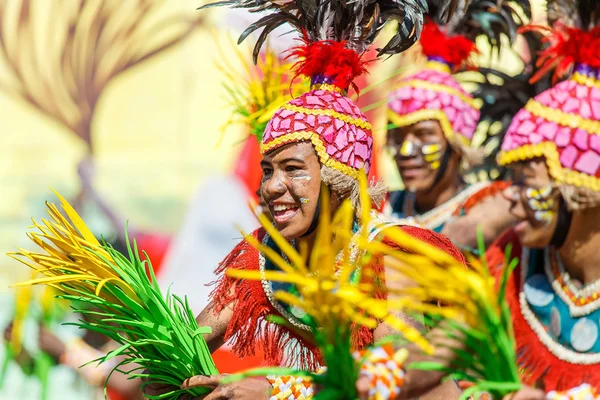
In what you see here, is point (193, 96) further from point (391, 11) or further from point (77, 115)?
point (391, 11)

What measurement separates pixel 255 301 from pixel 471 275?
1314 mm

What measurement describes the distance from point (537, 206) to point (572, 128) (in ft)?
1.01

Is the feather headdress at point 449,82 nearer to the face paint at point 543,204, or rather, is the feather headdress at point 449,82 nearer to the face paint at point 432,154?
the face paint at point 432,154

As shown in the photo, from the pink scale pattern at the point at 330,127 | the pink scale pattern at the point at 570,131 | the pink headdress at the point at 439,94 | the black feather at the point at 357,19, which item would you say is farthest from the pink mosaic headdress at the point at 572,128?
the pink headdress at the point at 439,94

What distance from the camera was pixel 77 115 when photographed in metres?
8.84

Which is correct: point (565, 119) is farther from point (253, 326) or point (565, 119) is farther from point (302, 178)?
point (253, 326)

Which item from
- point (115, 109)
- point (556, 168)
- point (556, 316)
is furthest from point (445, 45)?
point (115, 109)

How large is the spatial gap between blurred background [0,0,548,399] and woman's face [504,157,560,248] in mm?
4604

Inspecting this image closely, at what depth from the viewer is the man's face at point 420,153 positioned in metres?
5.05

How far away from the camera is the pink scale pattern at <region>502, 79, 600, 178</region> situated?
377 cm

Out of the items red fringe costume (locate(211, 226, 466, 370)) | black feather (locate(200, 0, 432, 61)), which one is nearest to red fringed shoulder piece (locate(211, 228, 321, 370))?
red fringe costume (locate(211, 226, 466, 370))

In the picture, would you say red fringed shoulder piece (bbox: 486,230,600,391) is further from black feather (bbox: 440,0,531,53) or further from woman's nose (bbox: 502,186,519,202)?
black feather (bbox: 440,0,531,53)

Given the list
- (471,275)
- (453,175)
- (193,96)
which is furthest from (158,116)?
(471,275)

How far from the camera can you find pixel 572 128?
3.78 meters
